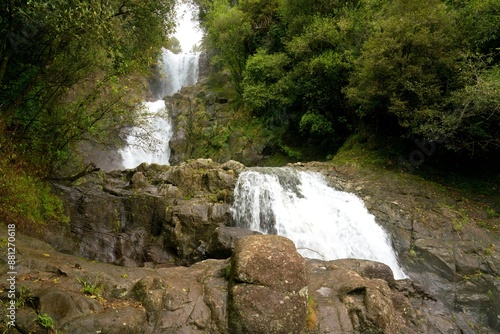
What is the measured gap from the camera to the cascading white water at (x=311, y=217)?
33.2ft

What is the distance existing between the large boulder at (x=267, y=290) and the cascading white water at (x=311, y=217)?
473 centimetres

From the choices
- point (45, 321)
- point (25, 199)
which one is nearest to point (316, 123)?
point (25, 199)

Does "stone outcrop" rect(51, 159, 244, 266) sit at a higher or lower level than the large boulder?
higher

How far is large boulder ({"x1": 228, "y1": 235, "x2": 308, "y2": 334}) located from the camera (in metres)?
4.82

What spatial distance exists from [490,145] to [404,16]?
6.12 meters

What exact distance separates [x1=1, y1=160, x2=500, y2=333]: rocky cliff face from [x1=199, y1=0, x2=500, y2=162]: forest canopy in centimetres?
300

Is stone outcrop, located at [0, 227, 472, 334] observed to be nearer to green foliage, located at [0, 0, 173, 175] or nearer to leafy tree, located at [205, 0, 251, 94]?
green foliage, located at [0, 0, 173, 175]

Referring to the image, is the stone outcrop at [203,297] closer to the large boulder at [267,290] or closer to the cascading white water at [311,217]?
the large boulder at [267,290]

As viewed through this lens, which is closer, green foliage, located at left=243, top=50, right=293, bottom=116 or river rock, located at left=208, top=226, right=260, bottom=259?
river rock, located at left=208, top=226, right=260, bottom=259

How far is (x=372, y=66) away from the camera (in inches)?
491

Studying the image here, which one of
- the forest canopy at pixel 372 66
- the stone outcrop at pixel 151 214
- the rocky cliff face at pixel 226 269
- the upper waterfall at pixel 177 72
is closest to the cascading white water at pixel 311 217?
the rocky cliff face at pixel 226 269

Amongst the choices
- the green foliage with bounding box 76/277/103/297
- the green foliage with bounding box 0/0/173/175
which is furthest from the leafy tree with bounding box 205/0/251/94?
the green foliage with bounding box 76/277/103/297

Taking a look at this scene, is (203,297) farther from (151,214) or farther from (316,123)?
(316,123)

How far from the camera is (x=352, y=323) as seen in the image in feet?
17.9
